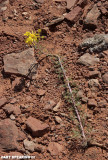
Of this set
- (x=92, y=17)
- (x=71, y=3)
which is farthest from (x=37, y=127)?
→ (x=71, y=3)

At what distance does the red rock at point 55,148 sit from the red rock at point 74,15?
2.46 metres

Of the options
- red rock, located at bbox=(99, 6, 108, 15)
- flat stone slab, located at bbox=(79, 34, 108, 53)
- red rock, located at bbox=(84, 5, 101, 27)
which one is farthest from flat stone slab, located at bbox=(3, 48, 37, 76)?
red rock, located at bbox=(99, 6, 108, 15)

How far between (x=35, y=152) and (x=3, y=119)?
72 cm

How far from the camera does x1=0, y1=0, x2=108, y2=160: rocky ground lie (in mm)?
2738

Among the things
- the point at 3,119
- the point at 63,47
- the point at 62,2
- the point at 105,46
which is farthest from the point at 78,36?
the point at 3,119

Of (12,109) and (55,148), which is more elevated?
(12,109)

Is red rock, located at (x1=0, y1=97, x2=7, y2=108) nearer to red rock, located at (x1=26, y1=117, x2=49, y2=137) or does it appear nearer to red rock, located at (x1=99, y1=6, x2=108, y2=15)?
red rock, located at (x1=26, y1=117, x2=49, y2=137)

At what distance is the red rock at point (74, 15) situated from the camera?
4073 millimetres

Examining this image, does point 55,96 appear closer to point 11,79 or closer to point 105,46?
point 11,79

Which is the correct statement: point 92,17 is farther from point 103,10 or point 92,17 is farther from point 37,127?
point 37,127

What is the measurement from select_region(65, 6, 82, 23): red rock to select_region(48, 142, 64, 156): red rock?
96.8 inches

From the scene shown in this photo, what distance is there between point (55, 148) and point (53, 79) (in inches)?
46.4

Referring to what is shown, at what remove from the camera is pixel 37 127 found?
9.27ft

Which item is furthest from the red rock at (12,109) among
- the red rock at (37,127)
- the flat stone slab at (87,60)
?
the flat stone slab at (87,60)
